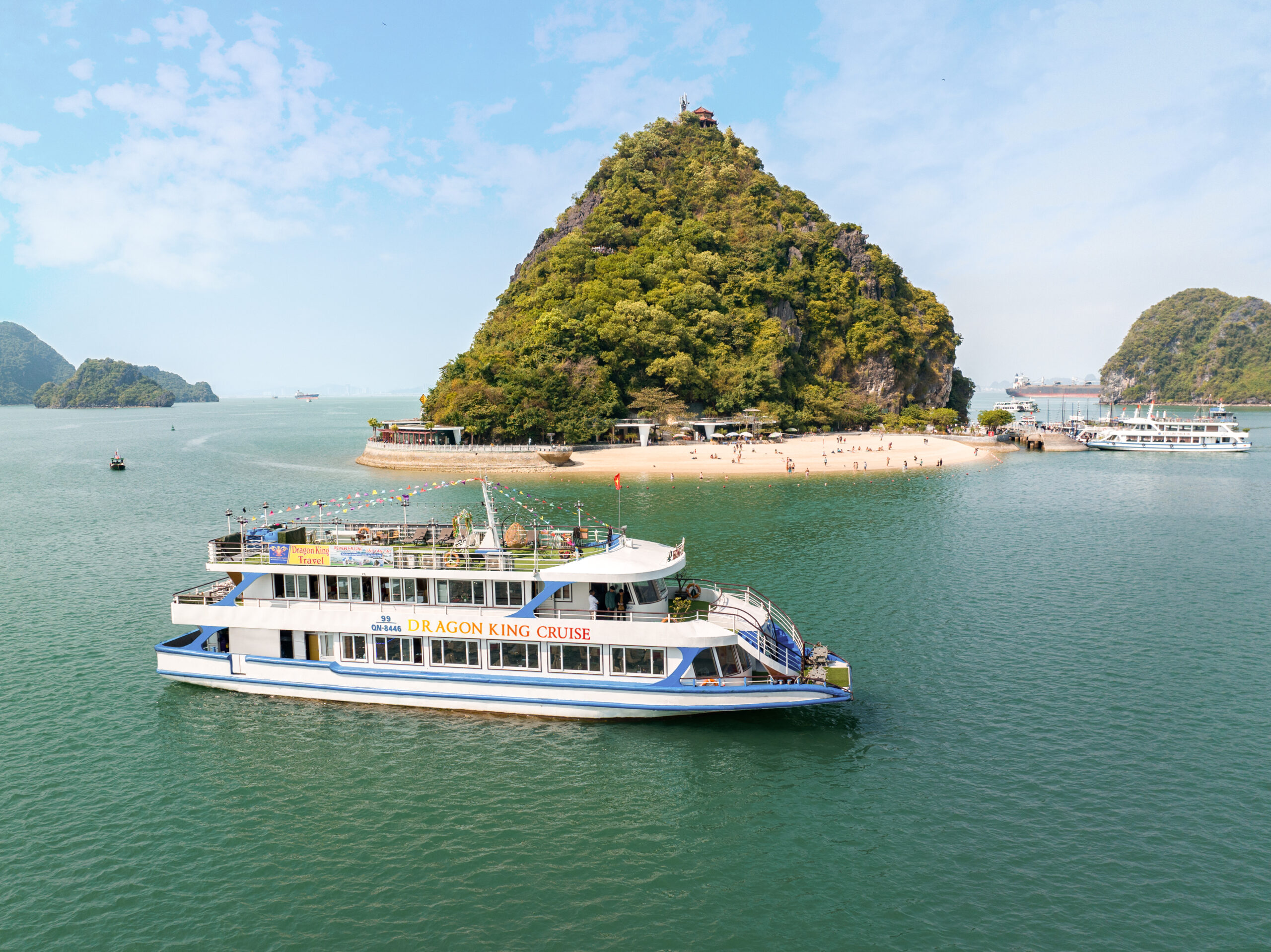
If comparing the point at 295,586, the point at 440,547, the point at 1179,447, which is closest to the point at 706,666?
the point at 440,547

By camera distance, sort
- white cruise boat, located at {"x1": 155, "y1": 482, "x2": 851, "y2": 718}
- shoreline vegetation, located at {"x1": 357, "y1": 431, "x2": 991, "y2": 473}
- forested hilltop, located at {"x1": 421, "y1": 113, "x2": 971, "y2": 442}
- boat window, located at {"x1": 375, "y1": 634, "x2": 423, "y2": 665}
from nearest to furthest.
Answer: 1. white cruise boat, located at {"x1": 155, "y1": 482, "x2": 851, "y2": 718}
2. boat window, located at {"x1": 375, "y1": 634, "x2": 423, "y2": 665}
3. shoreline vegetation, located at {"x1": 357, "y1": 431, "x2": 991, "y2": 473}
4. forested hilltop, located at {"x1": 421, "y1": 113, "x2": 971, "y2": 442}

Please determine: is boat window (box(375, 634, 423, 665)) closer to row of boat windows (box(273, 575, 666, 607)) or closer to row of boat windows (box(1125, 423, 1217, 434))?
row of boat windows (box(273, 575, 666, 607))

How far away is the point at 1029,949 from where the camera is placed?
15406mm

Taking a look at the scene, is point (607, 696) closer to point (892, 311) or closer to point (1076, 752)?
point (1076, 752)

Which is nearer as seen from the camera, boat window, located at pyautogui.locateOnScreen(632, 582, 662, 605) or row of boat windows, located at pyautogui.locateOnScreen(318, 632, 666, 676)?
row of boat windows, located at pyautogui.locateOnScreen(318, 632, 666, 676)

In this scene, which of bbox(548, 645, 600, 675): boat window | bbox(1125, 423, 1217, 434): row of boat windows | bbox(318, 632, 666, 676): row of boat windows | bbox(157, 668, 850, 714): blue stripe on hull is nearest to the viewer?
bbox(157, 668, 850, 714): blue stripe on hull

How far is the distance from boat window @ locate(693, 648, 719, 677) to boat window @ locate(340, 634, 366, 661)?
474 inches

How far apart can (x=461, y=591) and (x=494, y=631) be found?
1.98 metres

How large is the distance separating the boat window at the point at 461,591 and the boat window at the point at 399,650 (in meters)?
1.73

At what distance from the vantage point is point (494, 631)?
81.6 ft

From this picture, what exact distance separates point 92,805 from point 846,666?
76.2ft

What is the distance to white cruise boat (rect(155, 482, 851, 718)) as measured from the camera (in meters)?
24.2

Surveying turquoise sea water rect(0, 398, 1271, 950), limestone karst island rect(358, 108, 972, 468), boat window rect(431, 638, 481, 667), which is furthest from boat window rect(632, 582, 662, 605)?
limestone karst island rect(358, 108, 972, 468)

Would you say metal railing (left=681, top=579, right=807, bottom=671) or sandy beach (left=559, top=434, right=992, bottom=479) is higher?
sandy beach (left=559, top=434, right=992, bottom=479)
